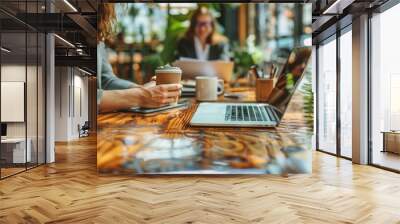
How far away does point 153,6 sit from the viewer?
638 centimetres

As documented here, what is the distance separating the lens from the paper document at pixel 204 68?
20.9 feet

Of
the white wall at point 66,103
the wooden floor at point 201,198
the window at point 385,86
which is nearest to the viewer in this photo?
the wooden floor at point 201,198

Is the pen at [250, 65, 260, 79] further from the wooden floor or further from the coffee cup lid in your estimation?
the wooden floor

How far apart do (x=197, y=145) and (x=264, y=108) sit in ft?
3.96

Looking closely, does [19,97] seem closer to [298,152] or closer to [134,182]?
[134,182]

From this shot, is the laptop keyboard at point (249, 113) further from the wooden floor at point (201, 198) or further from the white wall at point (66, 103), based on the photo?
the white wall at point (66, 103)

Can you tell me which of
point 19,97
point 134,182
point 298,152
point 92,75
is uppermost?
point 92,75

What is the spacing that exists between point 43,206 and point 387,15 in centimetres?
647

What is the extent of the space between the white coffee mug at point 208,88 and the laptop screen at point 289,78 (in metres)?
0.85

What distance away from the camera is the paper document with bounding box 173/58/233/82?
6.36 meters

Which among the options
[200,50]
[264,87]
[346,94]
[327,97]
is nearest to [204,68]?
[200,50]

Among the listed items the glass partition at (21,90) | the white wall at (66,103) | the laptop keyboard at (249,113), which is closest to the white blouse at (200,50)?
the laptop keyboard at (249,113)

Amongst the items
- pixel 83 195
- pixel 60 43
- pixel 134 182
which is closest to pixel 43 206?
pixel 83 195

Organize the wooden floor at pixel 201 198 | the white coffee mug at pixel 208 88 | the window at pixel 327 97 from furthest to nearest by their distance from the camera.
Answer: the window at pixel 327 97, the white coffee mug at pixel 208 88, the wooden floor at pixel 201 198
